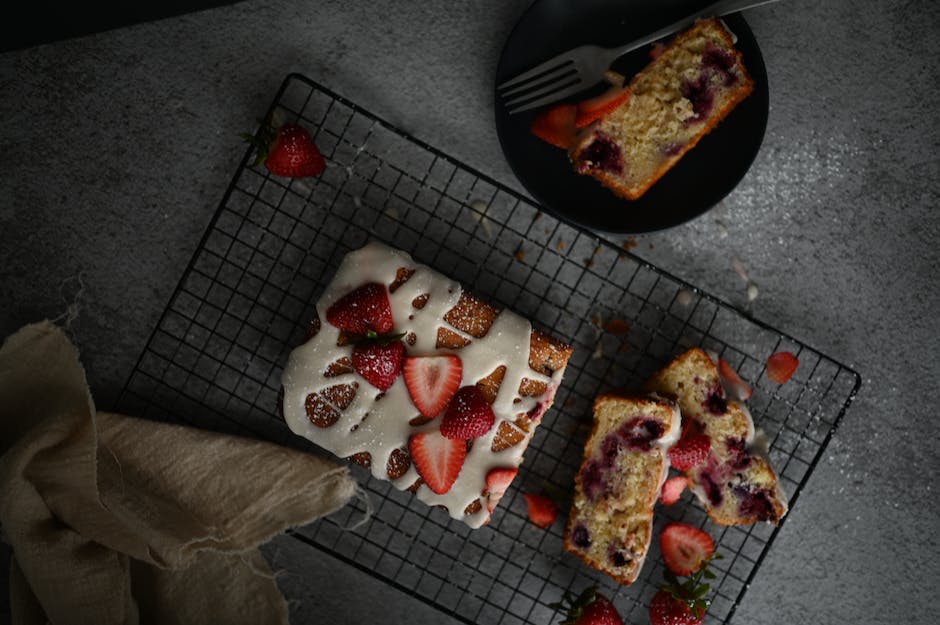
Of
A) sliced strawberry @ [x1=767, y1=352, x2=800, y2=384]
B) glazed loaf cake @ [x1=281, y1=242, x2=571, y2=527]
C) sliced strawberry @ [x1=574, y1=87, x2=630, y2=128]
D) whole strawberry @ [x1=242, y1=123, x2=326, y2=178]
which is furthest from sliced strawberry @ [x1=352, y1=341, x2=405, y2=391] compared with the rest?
sliced strawberry @ [x1=767, y1=352, x2=800, y2=384]

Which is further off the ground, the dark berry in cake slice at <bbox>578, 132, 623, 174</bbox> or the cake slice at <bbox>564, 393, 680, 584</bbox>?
the dark berry in cake slice at <bbox>578, 132, 623, 174</bbox>

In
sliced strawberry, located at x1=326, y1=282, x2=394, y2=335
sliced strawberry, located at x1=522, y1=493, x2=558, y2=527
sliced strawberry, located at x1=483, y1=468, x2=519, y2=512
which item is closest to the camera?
sliced strawberry, located at x1=326, y1=282, x2=394, y2=335

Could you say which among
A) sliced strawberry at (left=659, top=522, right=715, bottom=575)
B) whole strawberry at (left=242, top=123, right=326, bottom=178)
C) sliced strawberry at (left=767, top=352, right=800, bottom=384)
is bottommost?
sliced strawberry at (left=659, top=522, right=715, bottom=575)

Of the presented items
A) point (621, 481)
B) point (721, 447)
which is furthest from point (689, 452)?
point (621, 481)

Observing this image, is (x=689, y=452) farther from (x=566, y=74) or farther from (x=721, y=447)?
(x=566, y=74)

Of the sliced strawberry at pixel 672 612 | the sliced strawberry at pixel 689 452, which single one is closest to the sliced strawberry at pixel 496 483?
the sliced strawberry at pixel 689 452

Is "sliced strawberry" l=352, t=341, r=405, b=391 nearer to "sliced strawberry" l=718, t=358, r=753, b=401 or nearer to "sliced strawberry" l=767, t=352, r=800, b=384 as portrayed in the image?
"sliced strawberry" l=718, t=358, r=753, b=401

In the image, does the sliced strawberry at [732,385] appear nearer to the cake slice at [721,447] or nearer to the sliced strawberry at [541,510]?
the cake slice at [721,447]
